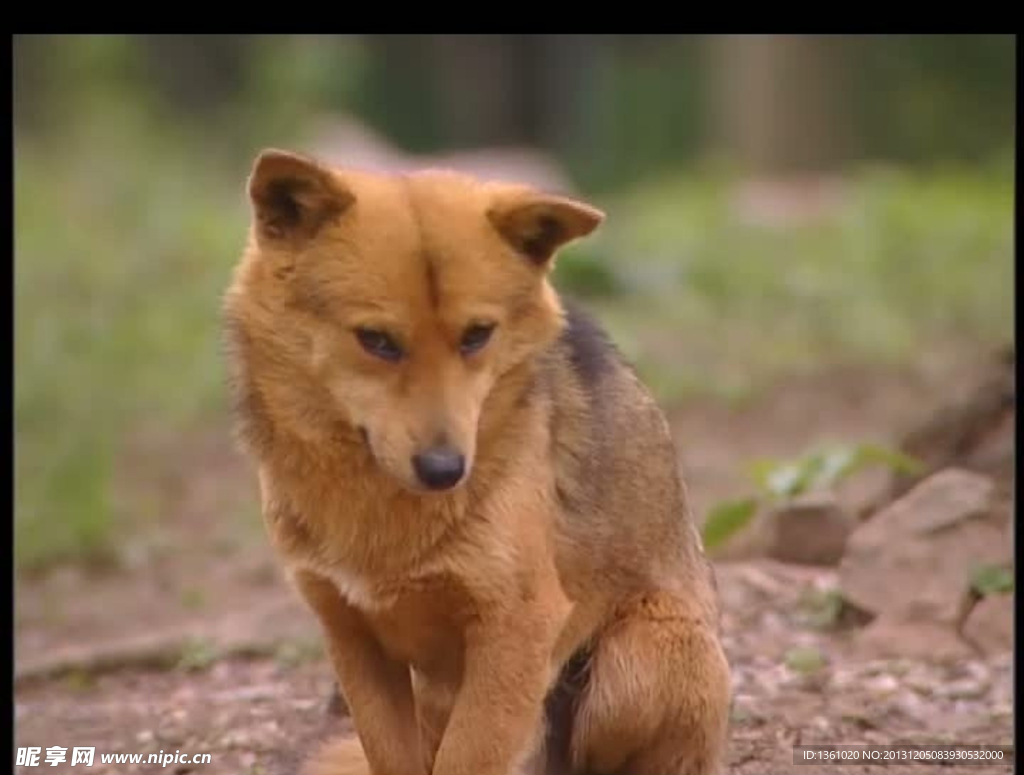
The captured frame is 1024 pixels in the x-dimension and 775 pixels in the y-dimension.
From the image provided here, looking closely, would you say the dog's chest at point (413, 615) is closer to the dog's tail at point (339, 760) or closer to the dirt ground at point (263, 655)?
the dog's tail at point (339, 760)

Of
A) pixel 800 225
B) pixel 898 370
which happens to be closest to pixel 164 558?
pixel 898 370

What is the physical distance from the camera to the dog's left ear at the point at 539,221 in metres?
4.79

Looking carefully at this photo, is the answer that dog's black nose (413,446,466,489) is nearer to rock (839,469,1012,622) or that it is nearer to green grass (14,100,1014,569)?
rock (839,469,1012,622)

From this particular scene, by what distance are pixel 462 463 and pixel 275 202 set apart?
2.59ft

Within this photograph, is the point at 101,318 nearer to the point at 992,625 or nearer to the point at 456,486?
the point at 992,625

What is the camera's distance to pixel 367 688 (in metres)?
5.02

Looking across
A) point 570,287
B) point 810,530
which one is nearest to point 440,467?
point 810,530

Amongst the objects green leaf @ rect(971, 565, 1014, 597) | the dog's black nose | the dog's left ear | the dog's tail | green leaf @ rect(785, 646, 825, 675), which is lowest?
the dog's tail

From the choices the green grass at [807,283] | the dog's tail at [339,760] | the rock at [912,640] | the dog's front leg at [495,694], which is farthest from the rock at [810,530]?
the green grass at [807,283]

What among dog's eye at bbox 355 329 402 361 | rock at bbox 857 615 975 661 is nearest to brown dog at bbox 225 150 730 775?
dog's eye at bbox 355 329 402 361

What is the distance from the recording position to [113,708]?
6.75 metres

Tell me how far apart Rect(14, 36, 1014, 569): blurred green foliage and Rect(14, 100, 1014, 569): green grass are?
19mm

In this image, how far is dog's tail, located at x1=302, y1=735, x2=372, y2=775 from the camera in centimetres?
538

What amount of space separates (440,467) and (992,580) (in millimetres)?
2949
